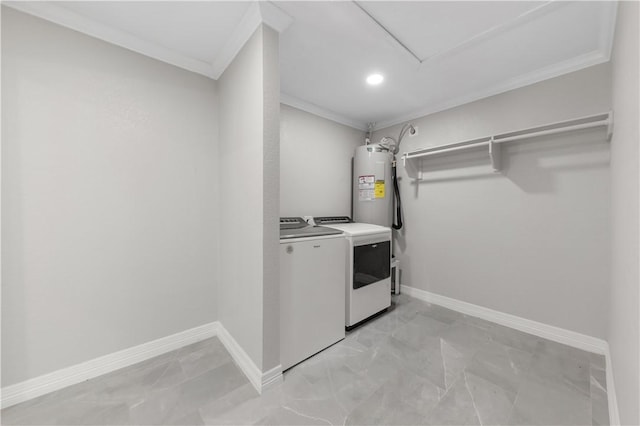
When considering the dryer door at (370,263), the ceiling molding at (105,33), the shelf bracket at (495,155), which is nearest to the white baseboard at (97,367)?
the dryer door at (370,263)

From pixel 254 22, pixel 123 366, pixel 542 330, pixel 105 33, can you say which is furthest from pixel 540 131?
pixel 123 366

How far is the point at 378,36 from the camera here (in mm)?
1592

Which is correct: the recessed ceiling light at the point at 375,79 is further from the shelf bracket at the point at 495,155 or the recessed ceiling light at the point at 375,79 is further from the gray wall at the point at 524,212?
the shelf bracket at the point at 495,155

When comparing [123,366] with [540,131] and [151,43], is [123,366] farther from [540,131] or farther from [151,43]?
[540,131]

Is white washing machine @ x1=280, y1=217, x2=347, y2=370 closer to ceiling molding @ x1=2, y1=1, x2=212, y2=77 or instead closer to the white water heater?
the white water heater

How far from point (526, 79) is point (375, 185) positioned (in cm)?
162

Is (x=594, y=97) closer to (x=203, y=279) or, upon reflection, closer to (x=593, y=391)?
(x=593, y=391)

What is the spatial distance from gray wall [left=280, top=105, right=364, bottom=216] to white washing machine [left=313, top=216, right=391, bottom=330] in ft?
2.12

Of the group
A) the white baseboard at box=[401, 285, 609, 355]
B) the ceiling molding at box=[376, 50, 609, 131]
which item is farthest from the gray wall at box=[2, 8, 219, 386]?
the white baseboard at box=[401, 285, 609, 355]

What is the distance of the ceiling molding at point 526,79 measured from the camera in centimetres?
175

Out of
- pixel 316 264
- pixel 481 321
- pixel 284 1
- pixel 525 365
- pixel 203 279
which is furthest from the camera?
pixel 481 321

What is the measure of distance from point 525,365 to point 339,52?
2663mm

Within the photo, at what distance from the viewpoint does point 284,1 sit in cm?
133

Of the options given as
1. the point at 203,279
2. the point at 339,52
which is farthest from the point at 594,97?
the point at 203,279
